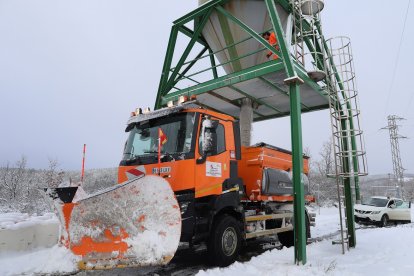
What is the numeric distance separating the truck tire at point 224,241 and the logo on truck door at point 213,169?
861 millimetres

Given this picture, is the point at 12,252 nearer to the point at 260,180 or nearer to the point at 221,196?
the point at 221,196

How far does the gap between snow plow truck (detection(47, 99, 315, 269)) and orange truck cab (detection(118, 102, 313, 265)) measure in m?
0.02

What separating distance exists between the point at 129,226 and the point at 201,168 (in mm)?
1672

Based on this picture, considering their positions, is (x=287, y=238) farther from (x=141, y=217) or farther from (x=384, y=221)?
(x=384, y=221)

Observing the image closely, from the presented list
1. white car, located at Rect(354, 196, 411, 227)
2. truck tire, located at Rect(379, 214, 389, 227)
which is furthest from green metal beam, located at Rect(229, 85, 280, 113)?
truck tire, located at Rect(379, 214, 389, 227)

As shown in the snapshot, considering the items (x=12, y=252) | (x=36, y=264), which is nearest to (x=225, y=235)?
(x=36, y=264)

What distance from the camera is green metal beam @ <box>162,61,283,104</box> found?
6727 mm

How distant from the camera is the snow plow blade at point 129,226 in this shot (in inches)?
179

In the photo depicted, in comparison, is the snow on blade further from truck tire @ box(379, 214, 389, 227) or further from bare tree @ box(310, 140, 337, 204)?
bare tree @ box(310, 140, 337, 204)

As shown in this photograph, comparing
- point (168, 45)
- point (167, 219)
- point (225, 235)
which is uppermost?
point (168, 45)

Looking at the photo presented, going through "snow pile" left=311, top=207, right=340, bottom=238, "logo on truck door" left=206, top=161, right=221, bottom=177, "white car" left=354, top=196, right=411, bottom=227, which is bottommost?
"snow pile" left=311, top=207, right=340, bottom=238

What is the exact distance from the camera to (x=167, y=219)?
4.62m

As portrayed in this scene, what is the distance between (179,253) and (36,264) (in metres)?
3.12

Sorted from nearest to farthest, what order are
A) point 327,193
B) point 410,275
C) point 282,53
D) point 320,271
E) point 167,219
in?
point 167,219, point 410,275, point 320,271, point 282,53, point 327,193
